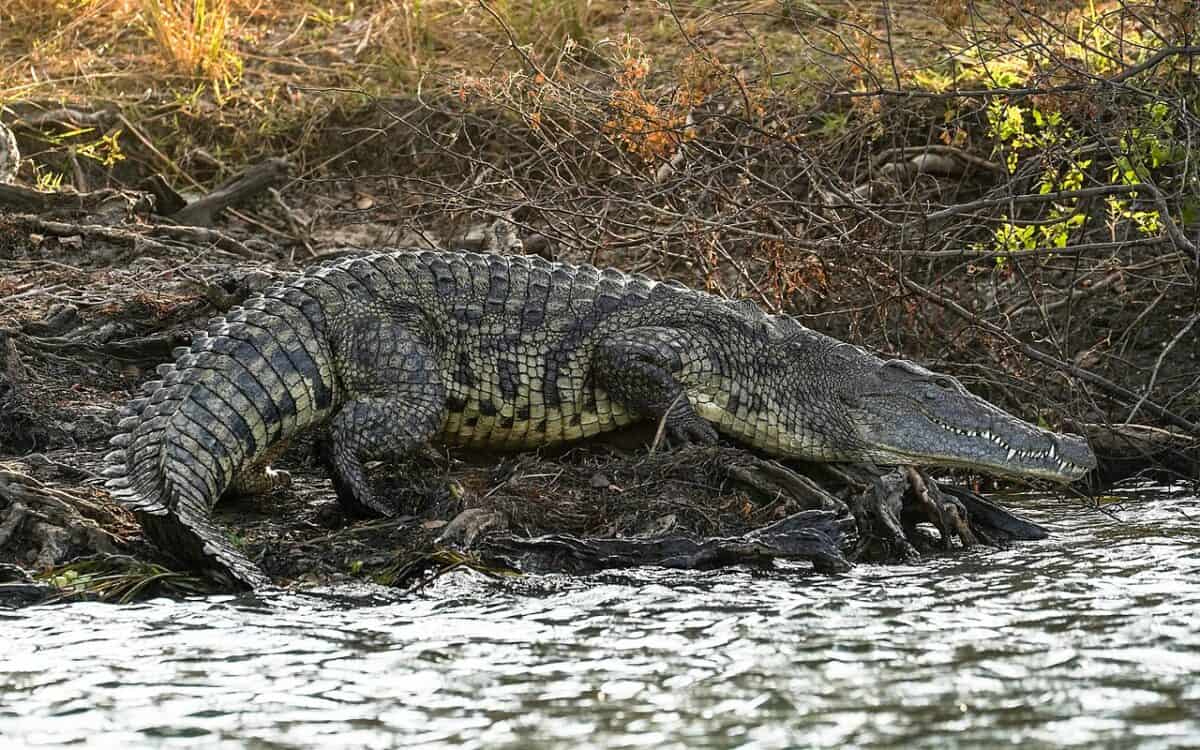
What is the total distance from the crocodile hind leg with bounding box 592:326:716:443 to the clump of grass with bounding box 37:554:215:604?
1.90 meters

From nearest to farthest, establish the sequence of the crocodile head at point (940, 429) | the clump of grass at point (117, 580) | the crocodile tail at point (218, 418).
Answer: the clump of grass at point (117, 580), the crocodile tail at point (218, 418), the crocodile head at point (940, 429)

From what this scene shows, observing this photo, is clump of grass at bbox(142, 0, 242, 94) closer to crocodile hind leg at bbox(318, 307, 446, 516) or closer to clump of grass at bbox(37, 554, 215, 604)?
crocodile hind leg at bbox(318, 307, 446, 516)

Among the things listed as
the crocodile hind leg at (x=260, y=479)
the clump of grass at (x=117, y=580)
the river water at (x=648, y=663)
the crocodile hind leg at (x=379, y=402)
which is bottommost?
the river water at (x=648, y=663)

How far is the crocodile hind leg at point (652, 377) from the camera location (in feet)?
19.5

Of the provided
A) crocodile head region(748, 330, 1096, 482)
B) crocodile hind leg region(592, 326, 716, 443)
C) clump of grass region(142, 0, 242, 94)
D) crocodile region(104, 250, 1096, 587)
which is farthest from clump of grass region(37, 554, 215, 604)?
clump of grass region(142, 0, 242, 94)

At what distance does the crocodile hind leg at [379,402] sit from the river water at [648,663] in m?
0.84

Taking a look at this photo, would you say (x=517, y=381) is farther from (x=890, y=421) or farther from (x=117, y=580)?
(x=117, y=580)

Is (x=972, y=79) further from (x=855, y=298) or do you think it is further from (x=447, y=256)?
(x=447, y=256)

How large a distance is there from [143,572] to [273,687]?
118 centimetres

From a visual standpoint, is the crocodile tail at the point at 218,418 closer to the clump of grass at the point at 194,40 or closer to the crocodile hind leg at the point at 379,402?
the crocodile hind leg at the point at 379,402

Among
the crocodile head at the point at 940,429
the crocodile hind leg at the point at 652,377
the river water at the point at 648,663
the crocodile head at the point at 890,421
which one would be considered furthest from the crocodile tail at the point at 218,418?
the crocodile head at the point at 940,429

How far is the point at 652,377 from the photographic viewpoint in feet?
19.5

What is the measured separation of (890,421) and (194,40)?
231 inches

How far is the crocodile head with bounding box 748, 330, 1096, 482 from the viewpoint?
6008 millimetres
